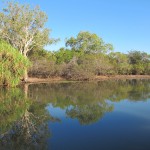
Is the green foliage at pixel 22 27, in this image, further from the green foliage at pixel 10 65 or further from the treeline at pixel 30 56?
the green foliage at pixel 10 65

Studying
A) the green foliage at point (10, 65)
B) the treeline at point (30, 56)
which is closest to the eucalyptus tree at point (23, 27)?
the treeline at point (30, 56)

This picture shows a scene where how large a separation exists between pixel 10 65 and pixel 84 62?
20.2 m

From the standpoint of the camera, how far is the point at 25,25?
34406 mm

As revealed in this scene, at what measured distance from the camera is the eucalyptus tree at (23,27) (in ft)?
111

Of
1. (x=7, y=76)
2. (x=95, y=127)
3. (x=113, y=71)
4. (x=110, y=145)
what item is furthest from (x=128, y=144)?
(x=113, y=71)

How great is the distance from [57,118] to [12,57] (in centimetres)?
1454

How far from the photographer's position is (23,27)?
34.3 m

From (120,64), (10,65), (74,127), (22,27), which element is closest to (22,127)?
(74,127)

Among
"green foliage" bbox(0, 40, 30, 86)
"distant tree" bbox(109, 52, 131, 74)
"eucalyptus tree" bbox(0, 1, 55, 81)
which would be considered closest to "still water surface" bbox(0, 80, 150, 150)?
"green foliage" bbox(0, 40, 30, 86)

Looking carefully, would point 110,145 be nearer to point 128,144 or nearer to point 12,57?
point 128,144

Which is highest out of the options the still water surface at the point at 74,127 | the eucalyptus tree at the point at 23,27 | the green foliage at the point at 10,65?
the eucalyptus tree at the point at 23,27

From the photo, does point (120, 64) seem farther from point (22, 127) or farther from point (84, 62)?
point (22, 127)

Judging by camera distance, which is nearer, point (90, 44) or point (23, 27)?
point (23, 27)

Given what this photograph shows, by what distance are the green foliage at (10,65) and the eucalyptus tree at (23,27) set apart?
9363 millimetres
